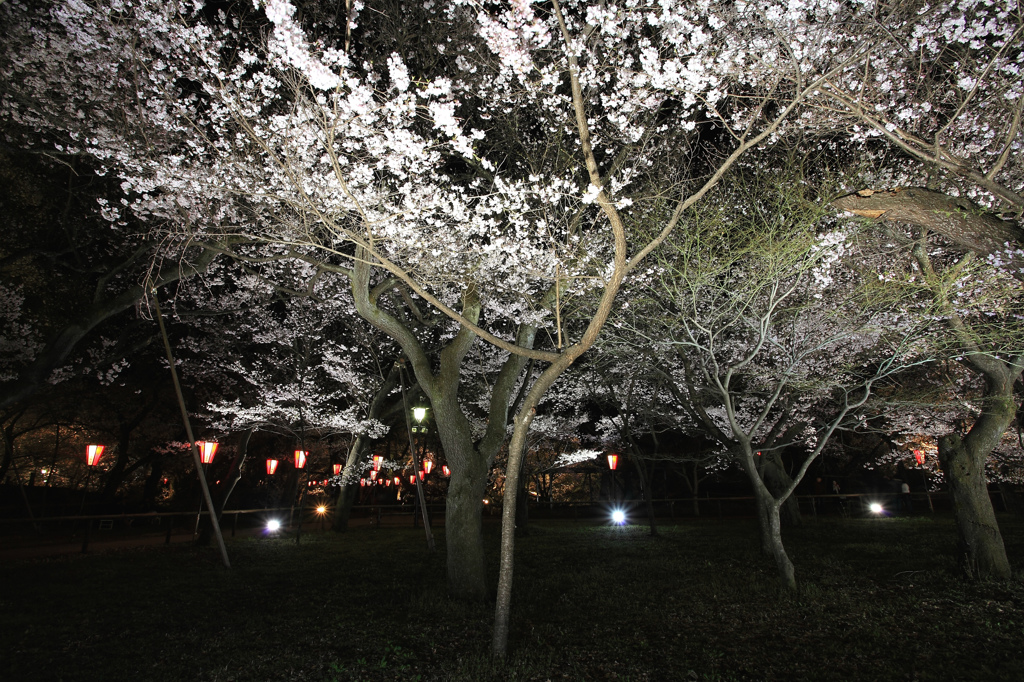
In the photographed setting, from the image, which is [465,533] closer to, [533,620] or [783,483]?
[533,620]

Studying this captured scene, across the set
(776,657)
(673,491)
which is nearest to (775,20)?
(776,657)

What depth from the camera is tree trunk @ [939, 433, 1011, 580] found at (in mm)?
7281

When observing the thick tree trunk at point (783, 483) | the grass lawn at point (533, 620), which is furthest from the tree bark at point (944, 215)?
the thick tree trunk at point (783, 483)

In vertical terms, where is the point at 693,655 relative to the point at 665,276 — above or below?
below

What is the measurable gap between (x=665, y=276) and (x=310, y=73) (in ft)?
19.3

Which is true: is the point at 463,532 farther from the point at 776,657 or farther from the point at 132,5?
the point at 132,5

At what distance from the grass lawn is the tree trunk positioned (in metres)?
0.35

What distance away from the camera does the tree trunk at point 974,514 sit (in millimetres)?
7281

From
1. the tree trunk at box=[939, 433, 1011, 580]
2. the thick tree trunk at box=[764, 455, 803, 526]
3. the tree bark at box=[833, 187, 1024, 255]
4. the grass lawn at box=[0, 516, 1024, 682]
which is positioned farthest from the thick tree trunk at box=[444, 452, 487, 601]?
the thick tree trunk at box=[764, 455, 803, 526]

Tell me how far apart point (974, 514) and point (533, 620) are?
6.90 metres

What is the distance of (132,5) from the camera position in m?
6.14

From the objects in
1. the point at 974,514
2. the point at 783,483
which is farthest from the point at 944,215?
the point at 783,483

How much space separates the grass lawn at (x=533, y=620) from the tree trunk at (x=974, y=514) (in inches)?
14.0

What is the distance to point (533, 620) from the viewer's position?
19.6ft
